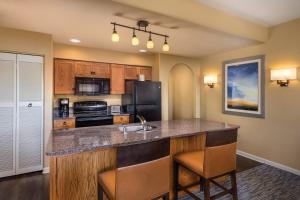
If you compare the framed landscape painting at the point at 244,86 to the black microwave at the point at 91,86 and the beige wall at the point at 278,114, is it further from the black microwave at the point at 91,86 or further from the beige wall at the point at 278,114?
the black microwave at the point at 91,86

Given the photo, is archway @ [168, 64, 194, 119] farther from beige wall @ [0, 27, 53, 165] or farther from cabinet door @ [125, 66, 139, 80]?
beige wall @ [0, 27, 53, 165]

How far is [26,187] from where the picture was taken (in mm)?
2670

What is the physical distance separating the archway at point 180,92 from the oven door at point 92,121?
90.4 inches

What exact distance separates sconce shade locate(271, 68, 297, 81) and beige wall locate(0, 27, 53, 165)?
405 centimetres

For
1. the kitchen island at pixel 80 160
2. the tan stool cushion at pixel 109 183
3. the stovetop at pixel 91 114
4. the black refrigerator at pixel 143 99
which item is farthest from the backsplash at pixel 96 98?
the tan stool cushion at pixel 109 183

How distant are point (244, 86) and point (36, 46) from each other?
4.16 meters

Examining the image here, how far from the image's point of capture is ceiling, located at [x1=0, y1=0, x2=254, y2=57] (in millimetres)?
2211

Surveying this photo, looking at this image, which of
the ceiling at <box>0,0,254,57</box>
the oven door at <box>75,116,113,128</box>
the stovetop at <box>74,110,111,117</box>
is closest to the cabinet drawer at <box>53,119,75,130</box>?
the oven door at <box>75,116,113,128</box>

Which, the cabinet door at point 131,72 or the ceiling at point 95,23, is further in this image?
the cabinet door at point 131,72

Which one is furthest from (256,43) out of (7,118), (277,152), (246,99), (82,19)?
(7,118)

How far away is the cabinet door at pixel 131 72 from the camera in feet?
15.2

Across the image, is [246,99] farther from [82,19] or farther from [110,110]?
[82,19]

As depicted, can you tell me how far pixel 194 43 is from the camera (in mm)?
3705

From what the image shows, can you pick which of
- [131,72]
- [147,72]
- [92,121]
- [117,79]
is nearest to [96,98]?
[117,79]
